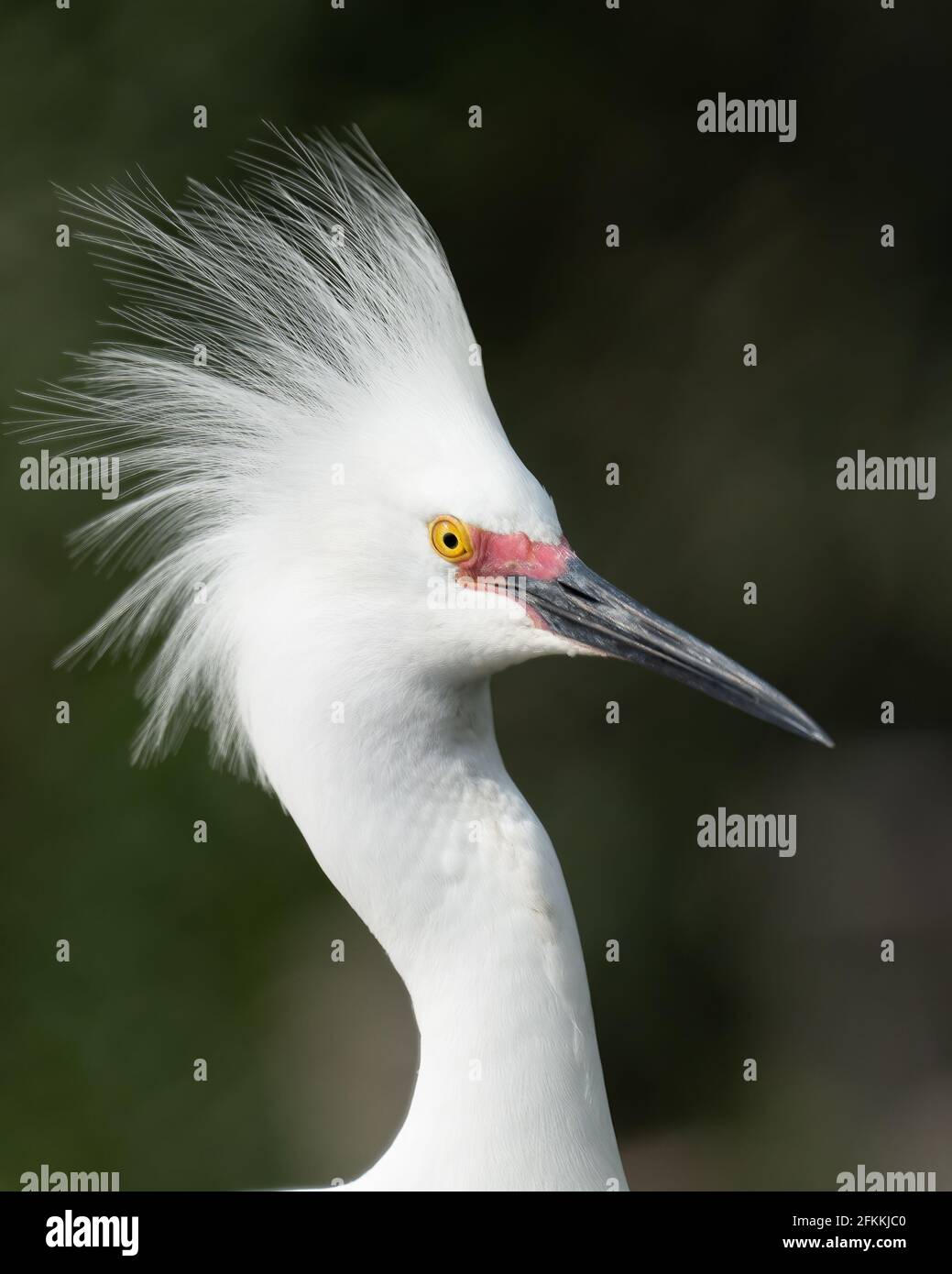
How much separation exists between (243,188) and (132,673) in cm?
206

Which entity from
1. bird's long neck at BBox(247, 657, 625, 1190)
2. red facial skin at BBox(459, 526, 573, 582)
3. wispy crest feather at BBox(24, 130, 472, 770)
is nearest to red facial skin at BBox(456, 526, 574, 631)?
red facial skin at BBox(459, 526, 573, 582)

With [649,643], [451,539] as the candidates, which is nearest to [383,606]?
[451,539]

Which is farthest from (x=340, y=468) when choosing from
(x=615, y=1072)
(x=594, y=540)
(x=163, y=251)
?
(x=615, y=1072)

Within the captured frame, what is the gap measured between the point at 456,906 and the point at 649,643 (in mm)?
347

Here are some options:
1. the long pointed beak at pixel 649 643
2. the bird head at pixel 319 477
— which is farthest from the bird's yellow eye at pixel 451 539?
the long pointed beak at pixel 649 643

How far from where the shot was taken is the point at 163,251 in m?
1.65

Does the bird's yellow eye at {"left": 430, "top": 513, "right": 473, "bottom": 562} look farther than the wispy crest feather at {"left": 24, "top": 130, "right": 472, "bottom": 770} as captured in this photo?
No

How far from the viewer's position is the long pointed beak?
58.0 inches

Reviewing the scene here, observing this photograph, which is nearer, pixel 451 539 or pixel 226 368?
pixel 451 539

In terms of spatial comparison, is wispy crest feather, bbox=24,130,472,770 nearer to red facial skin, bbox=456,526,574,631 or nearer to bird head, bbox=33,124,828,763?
bird head, bbox=33,124,828,763

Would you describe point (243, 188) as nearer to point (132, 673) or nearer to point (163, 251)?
point (163, 251)

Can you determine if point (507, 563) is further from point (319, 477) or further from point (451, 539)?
point (319, 477)

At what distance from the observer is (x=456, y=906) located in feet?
4.82

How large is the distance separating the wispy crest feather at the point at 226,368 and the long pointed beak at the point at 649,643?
31cm
